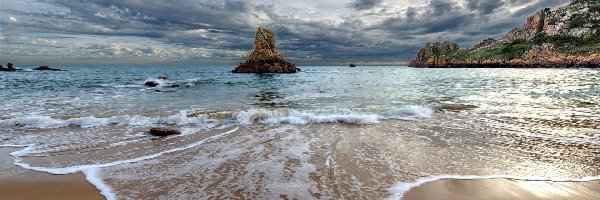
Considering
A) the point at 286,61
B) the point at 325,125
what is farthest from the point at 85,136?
the point at 286,61

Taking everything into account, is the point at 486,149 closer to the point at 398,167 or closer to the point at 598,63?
the point at 398,167

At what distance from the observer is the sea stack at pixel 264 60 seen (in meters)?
86.5

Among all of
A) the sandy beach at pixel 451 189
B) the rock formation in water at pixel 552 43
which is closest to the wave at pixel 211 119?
the sandy beach at pixel 451 189

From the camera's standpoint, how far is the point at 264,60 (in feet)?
286

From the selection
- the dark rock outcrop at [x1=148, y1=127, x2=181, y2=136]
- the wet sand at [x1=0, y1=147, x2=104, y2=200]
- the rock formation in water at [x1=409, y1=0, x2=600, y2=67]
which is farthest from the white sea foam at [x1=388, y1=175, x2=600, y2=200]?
the rock formation in water at [x1=409, y1=0, x2=600, y2=67]

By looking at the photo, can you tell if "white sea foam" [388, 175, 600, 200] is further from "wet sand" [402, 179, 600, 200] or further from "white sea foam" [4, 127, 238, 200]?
"white sea foam" [4, 127, 238, 200]

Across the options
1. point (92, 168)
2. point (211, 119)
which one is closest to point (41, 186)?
point (92, 168)

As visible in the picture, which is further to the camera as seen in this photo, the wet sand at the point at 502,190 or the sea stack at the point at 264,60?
the sea stack at the point at 264,60

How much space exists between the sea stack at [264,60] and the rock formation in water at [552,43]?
11322 cm

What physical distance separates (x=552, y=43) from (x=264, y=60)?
14478 cm

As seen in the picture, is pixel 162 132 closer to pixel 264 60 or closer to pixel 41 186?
pixel 41 186

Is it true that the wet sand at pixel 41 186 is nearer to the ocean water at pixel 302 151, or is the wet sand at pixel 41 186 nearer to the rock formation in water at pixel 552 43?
the ocean water at pixel 302 151

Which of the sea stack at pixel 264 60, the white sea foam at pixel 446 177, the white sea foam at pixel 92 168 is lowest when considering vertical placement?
the white sea foam at pixel 92 168

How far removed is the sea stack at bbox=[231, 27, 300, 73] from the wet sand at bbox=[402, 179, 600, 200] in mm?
81371
